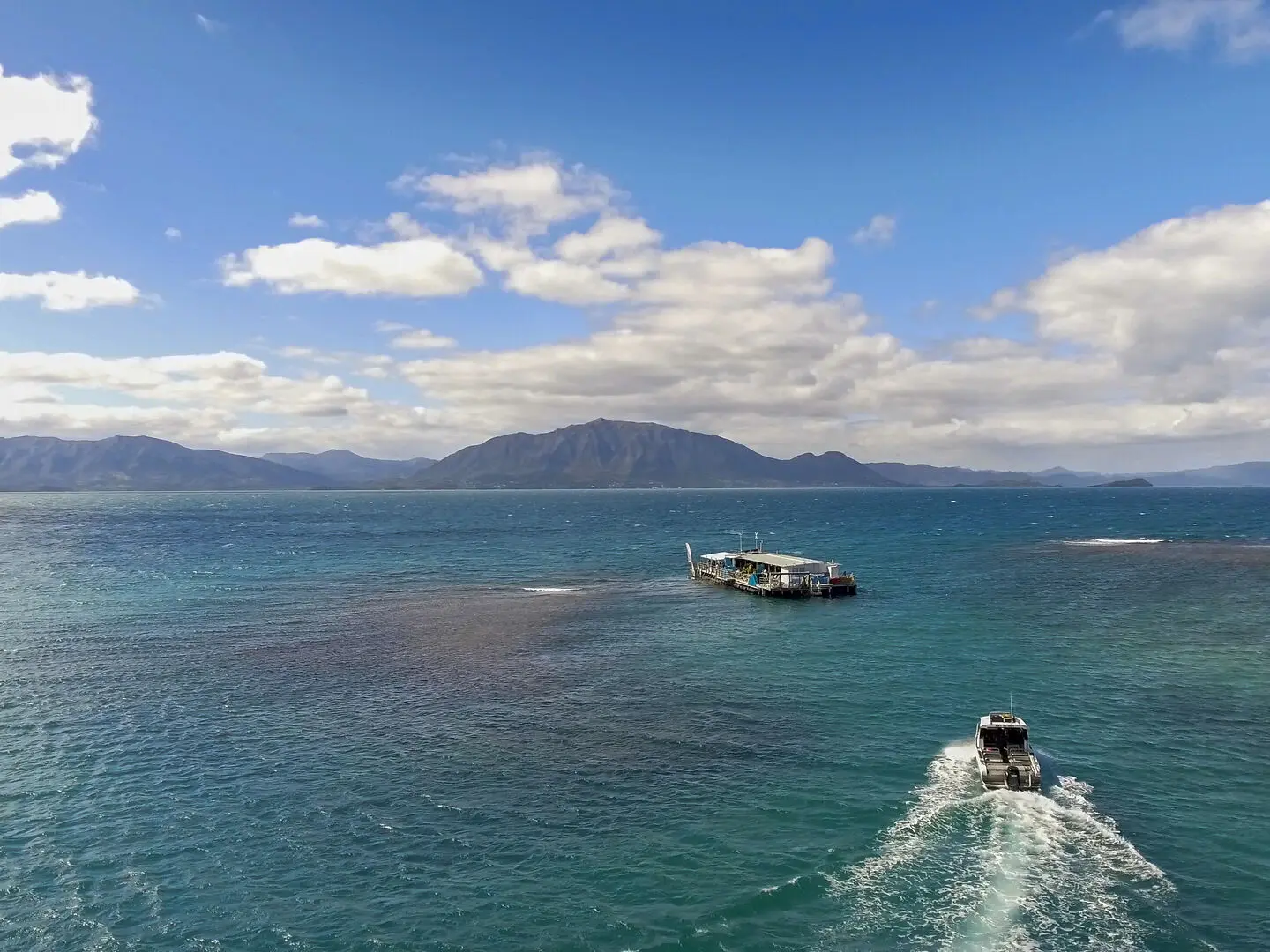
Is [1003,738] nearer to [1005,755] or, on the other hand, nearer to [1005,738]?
[1005,738]

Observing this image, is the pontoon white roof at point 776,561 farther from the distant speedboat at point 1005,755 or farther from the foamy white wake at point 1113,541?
the foamy white wake at point 1113,541

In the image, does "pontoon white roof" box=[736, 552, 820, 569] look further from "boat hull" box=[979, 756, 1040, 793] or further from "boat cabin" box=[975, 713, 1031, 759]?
"boat hull" box=[979, 756, 1040, 793]

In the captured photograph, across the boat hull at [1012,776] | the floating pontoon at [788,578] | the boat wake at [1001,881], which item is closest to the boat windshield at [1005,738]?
the boat hull at [1012,776]

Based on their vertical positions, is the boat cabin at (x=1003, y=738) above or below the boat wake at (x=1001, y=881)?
above

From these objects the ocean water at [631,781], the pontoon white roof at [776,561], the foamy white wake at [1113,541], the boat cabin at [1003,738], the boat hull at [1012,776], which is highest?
the pontoon white roof at [776,561]

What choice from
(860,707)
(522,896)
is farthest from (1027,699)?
(522,896)

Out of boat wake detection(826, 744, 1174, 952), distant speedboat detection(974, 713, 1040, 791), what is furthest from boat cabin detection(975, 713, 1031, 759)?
Result: boat wake detection(826, 744, 1174, 952)
